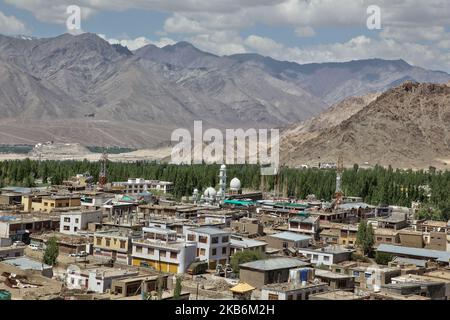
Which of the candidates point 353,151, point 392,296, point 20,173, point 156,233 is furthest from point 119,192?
point 353,151

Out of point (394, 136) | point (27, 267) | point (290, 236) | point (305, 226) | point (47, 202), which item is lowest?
point (27, 267)

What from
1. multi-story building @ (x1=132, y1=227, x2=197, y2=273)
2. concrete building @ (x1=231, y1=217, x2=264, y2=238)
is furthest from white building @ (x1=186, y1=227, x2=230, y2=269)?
concrete building @ (x1=231, y1=217, x2=264, y2=238)

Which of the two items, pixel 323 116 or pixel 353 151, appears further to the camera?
pixel 323 116

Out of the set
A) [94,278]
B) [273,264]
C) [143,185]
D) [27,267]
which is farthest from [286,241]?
[143,185]

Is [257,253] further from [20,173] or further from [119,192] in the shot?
[20,173]

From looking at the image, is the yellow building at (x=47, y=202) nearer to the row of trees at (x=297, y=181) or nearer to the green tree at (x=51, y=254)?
the row of trees at (x=297, y=181)

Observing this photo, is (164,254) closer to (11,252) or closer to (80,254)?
(80,254)

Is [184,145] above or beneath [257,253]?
above
